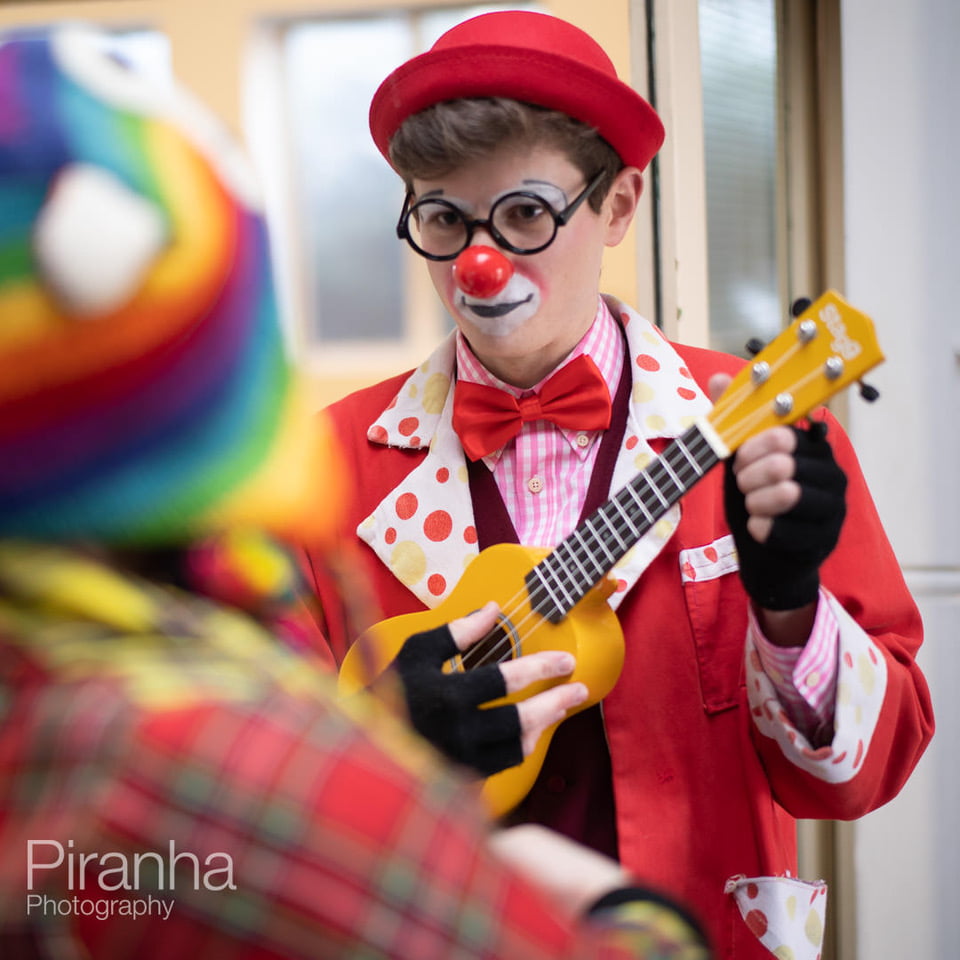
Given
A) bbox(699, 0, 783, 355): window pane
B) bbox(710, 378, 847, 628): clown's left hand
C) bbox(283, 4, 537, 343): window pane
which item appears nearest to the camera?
bbox(710, 378, 847, 628): clown's left hand

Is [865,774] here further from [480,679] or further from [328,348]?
→ [328,348]

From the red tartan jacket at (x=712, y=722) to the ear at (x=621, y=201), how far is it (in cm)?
32

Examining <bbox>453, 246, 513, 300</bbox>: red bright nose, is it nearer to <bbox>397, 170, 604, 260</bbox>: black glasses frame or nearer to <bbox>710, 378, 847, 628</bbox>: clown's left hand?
<bbox>397, 170, 604, 260</bbox>: black glasses frame

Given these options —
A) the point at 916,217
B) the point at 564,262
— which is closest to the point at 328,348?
the point at 916,217

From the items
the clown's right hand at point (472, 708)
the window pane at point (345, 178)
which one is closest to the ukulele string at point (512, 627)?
the clown's right hand at point (472, 708)

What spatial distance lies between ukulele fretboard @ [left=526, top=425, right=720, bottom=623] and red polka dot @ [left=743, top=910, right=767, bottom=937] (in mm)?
388

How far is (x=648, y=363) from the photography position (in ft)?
3.88

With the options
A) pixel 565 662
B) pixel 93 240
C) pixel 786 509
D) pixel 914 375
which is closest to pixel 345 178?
pixel 914 375

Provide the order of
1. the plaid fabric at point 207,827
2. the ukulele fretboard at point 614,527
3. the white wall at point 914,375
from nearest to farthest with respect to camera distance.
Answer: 1. the plaid fabric at point 207,827
2. the ukulele fretboard at point 614,527
3. the white wall at point 914,375

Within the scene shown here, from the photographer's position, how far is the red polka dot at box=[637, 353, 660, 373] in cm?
118

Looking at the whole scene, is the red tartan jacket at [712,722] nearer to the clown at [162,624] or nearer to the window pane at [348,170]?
the clown at [162,624]

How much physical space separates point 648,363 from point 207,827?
2.75 ft

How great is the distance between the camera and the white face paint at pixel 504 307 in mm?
1084

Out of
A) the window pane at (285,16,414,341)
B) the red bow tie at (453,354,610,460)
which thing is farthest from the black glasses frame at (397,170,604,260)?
the window pane at (285,16,414,341)
